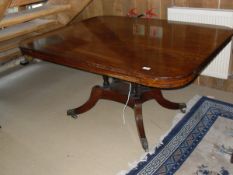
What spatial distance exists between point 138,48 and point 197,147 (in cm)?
80

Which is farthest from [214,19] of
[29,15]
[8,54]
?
[8,54]

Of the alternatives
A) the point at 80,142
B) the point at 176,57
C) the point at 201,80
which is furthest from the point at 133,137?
the point at 201,80

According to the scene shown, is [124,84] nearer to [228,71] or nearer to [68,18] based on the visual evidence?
[228,71]

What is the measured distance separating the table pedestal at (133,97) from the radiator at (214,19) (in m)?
0.47

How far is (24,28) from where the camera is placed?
2676 millimetres

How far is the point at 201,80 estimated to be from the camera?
2.59m

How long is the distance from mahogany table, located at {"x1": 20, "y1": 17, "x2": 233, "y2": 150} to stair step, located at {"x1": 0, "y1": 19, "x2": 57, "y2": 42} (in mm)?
719

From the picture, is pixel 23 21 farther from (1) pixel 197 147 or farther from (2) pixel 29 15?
(1) pixel 197 147

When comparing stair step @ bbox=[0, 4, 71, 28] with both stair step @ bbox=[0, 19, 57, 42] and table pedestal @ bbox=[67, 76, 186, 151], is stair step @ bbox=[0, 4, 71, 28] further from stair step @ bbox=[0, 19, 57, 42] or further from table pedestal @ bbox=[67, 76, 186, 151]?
table pedestal @ bbox=[67, 76, 186, 151]

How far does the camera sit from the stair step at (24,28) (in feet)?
8.36

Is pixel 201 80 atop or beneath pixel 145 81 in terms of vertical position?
beneath

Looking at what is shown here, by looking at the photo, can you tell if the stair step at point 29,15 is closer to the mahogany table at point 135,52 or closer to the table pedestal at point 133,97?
the mahogany table at point 135,52

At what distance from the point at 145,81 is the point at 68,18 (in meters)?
1.97

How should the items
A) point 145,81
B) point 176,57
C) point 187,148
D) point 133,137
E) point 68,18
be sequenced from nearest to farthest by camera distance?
point 145,81, point 176,57, point 187,148, point 133,137, point 68,18
